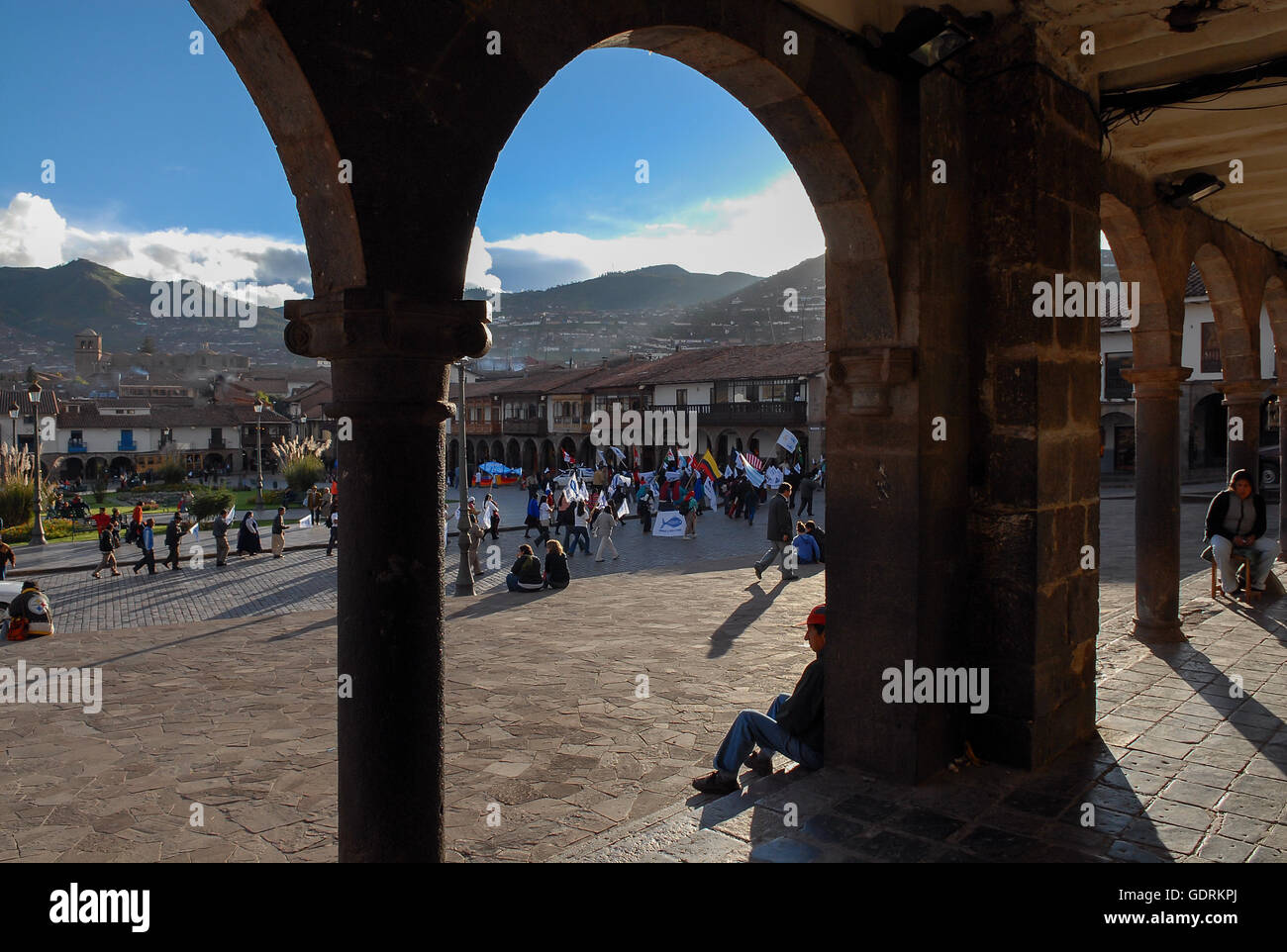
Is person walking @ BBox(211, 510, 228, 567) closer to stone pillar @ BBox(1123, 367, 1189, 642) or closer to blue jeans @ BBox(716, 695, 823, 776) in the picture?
blue jeans @ BBox(716, 695, 823, 776)

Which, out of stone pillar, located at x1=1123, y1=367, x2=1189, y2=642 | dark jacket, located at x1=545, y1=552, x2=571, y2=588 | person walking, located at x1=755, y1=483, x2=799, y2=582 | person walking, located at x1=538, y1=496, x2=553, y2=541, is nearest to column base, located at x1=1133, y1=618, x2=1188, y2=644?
stone pillar, located at x1=1123, y1=367, x2=1189, y2=642

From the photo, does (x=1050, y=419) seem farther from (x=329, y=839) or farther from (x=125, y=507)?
(x=125, y=507)

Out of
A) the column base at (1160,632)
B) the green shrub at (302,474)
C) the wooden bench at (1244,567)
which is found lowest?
the column base at (1160,632)

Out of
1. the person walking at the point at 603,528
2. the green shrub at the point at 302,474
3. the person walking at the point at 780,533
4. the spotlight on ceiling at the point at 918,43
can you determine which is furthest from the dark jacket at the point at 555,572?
the green shrub at the point at 302,474

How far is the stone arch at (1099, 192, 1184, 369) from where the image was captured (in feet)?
21.8

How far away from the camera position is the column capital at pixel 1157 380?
23.8 ft

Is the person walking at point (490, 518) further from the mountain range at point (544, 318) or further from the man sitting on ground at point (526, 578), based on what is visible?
the mountain range at point (544, 318)

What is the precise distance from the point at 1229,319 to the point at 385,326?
9.45m

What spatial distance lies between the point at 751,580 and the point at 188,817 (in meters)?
9.11

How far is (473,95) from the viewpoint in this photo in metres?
2.63

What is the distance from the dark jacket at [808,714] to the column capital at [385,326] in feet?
9.70

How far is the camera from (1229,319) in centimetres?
885

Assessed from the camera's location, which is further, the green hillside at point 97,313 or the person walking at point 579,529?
the green hillside at point 97,313

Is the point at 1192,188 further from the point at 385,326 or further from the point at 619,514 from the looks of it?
the point at 619,514
